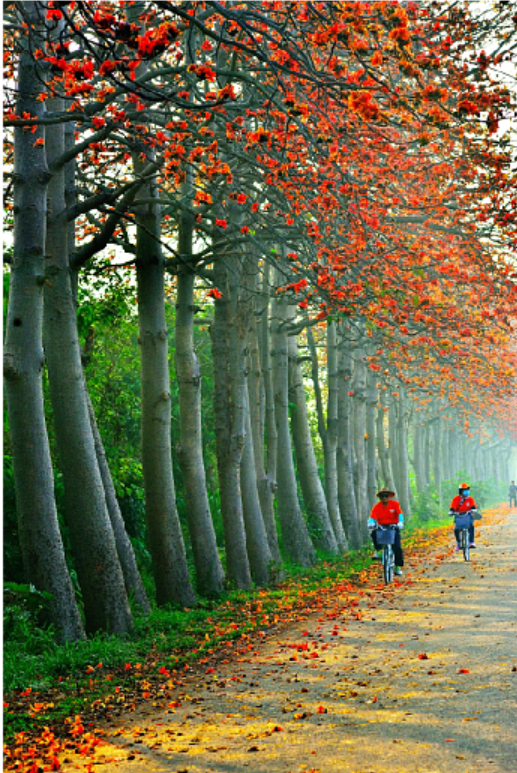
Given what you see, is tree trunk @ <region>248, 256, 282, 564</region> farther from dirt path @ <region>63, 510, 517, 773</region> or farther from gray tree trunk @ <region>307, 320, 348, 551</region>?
dirt path @ <region>63, 510, 517, 773</region>

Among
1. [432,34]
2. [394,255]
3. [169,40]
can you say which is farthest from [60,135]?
[394,255]

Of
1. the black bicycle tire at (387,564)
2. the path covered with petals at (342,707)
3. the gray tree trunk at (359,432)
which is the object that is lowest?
the path covered with petals at (342,707)

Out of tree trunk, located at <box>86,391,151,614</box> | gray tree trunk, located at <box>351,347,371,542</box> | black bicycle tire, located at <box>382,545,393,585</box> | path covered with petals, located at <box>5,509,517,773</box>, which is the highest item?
gray tree trunk, located at <box>351,347,371,542</box>

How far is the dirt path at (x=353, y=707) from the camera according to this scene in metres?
6.21

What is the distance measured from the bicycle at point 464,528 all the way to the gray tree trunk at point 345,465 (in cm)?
559

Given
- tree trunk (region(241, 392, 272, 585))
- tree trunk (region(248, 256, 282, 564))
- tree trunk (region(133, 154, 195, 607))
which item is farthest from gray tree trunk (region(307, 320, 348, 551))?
tree trunk (region(133, 154, 195, 607))

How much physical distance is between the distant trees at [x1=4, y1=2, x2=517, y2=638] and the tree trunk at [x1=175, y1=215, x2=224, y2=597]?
0.11ft

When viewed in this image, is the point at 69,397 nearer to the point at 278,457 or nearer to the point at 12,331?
the point at 12,331

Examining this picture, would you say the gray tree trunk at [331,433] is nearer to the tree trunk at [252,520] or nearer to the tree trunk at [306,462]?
the tree trunk at [306,462]

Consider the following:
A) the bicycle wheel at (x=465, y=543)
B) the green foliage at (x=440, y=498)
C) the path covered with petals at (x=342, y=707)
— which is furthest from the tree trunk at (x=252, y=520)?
the green foliage at (x=440, y=498)

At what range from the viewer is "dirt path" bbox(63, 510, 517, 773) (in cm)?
621

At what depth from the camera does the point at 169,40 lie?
23.1 ft

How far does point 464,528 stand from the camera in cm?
2302

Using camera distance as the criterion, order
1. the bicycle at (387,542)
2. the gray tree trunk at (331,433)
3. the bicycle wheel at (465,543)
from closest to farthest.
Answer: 1. the bicycle at (387,542)
2. the bicycle wheel at (465,543)
3. the gray tree trunk at (331,433)
